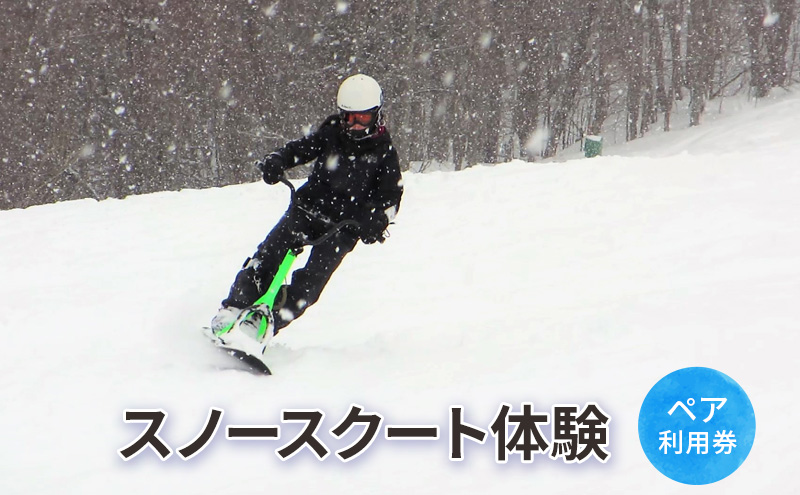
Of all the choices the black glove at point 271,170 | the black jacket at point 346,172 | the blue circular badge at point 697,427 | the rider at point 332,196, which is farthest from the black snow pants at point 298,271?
the blue circular badge at point 697,427

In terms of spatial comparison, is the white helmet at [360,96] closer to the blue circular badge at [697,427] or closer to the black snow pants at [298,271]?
the black snow pants at [298,271]

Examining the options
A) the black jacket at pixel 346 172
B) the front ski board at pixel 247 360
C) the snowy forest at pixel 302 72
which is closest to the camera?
the front ski board at pixel 247 360

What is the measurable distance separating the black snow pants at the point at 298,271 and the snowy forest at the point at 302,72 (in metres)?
21.0

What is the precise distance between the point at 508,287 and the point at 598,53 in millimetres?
25388

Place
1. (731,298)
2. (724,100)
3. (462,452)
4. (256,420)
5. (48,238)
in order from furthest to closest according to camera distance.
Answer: (724,100)
(48,238)
(731,298)
(256,420)
(462,452)

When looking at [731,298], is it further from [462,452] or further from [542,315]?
[462,452]

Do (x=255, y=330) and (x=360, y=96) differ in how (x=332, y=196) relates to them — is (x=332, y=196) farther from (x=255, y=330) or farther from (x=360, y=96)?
(x=255, y=330)

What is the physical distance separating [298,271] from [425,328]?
3.79ft

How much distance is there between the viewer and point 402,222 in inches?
354

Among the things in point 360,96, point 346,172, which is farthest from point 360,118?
point 346,172

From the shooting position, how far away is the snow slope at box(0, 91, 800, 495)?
3316 mm

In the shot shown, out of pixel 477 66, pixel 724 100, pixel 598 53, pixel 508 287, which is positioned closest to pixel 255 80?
pixel 477 66

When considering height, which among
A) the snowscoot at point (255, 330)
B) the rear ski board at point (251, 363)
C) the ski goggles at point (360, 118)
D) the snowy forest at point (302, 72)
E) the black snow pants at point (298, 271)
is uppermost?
the snowy forest at point (302, 72)

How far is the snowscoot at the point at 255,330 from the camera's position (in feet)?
14.4
